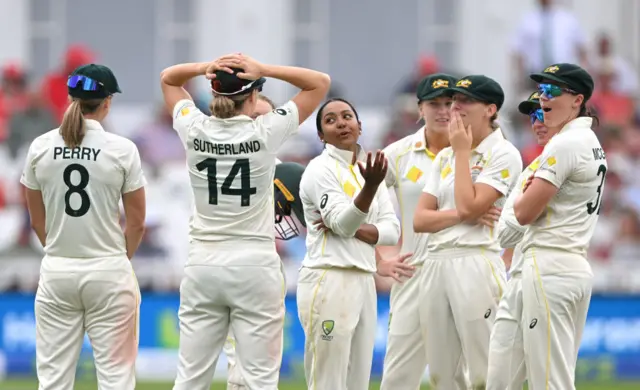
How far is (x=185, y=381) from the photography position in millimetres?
8195

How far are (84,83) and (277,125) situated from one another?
127 cm

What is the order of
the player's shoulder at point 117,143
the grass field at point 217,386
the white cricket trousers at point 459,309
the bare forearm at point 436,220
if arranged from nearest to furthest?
the player's shoulder at point 117,143, the bare forearm at point 436,220, the white cricket trousers at point 459,309, the grass field at point 217,386

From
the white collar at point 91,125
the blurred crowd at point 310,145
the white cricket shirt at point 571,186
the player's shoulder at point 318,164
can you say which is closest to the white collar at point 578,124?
the white cricket shirt at point 571,186

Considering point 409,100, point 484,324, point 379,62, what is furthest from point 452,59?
point 484,324

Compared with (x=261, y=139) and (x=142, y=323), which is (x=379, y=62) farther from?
(x=261, y=139)

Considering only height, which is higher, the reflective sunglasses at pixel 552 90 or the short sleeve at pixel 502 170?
the reflective sunglasses at pixel 552 90

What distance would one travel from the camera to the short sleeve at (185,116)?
820 centimetres

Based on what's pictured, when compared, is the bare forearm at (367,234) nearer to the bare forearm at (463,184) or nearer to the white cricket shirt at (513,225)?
the bare forearm at (463,184)

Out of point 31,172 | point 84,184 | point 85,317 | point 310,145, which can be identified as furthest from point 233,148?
point 310,145

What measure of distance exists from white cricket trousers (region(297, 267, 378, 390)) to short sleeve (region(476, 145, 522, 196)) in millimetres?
979

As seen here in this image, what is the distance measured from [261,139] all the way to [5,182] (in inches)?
397

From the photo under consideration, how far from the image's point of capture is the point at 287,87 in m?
19.8

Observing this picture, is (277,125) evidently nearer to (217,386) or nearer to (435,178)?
(435,178)

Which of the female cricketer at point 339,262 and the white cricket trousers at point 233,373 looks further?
the white cricket trousers at point 233,373
